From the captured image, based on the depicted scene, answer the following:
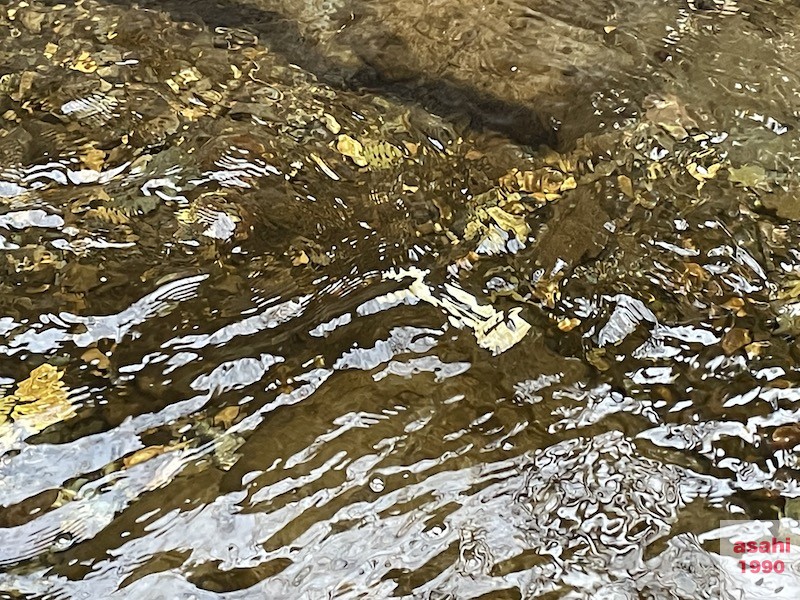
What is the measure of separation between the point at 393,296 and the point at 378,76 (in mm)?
1281

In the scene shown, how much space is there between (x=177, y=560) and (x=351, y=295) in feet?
3.38

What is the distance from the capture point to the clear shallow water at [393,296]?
80.4 inches

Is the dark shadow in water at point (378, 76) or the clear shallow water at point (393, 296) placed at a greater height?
the dark shadow in water at point (378, 76)

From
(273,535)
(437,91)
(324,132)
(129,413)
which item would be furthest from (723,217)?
(129,413)

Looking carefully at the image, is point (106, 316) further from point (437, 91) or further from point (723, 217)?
point (723, 217)
